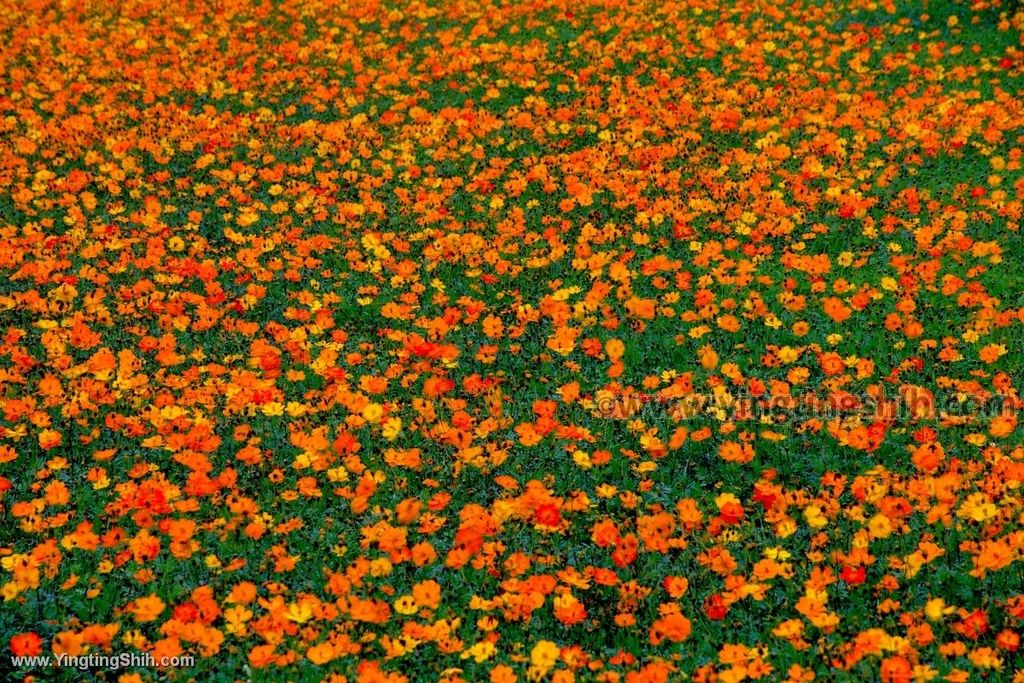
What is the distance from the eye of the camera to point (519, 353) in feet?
23.6

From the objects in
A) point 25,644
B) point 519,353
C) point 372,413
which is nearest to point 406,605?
point 25,644

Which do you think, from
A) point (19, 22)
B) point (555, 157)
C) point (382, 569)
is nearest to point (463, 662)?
point (382, 569)

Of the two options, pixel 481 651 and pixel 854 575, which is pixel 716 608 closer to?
pixel 854 575

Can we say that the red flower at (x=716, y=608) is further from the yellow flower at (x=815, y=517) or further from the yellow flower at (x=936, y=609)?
the yellow flower at (x=936, y=609)

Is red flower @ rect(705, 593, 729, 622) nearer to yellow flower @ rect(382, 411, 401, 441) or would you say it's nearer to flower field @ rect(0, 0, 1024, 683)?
flower field @ rect(0, 0, 1024, 683)

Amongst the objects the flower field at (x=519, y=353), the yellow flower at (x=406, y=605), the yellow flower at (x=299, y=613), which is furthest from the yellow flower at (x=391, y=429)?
the yellow flower at (x=299, y=613)

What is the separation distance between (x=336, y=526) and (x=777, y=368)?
333 cm

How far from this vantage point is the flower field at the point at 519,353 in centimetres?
465

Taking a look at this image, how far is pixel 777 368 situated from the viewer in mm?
6840

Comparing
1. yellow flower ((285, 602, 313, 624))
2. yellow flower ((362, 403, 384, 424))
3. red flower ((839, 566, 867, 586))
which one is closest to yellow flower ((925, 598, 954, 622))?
red flower ((839, 566, 867, 586))

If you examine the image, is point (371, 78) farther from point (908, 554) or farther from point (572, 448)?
point (908, 554)

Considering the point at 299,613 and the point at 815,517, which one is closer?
the point at 299,613

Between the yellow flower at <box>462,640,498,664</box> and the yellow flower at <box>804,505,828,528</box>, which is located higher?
the yellow flower at <box>462,640,498,664</box>

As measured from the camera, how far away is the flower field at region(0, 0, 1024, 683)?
15.3ft
